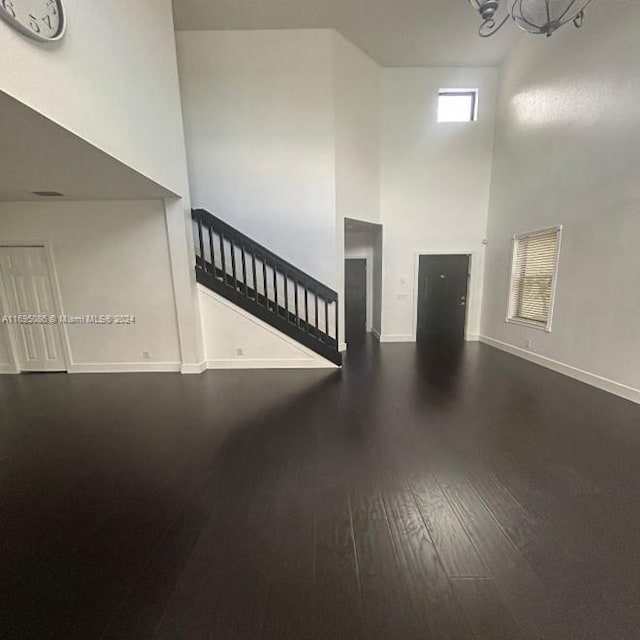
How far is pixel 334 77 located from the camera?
471cm

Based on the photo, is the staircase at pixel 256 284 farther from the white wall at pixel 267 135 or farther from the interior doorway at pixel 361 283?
the interior doorway at pixel 361 283

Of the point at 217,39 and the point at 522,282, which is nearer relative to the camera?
the point at 217,39

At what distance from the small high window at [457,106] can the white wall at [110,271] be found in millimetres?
5687

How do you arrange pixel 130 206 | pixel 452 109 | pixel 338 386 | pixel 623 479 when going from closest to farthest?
pixel 623 479
pixel 338 386
pixel 130 206
pixel 452 109

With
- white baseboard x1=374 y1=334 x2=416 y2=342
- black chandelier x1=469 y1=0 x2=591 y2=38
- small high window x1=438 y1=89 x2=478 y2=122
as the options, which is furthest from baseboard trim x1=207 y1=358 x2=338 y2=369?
small high window x1=438 y1=89 x2=478 y2=122

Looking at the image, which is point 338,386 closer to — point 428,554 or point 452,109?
point 428,554

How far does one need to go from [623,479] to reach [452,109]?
6640 millimetres

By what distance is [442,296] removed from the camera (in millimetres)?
6395

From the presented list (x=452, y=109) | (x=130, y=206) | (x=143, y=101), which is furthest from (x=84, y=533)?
(x=452, y=109)

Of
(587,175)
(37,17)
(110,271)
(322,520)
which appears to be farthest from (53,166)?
(587,175)

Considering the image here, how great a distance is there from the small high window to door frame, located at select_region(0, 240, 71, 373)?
23.7 feet

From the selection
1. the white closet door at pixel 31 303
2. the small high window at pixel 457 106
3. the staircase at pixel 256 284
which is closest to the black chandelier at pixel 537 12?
the small high window at pixel 457 106

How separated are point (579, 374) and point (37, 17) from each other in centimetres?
607

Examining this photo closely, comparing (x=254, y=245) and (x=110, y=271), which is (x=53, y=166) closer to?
(x=110, y=271)
